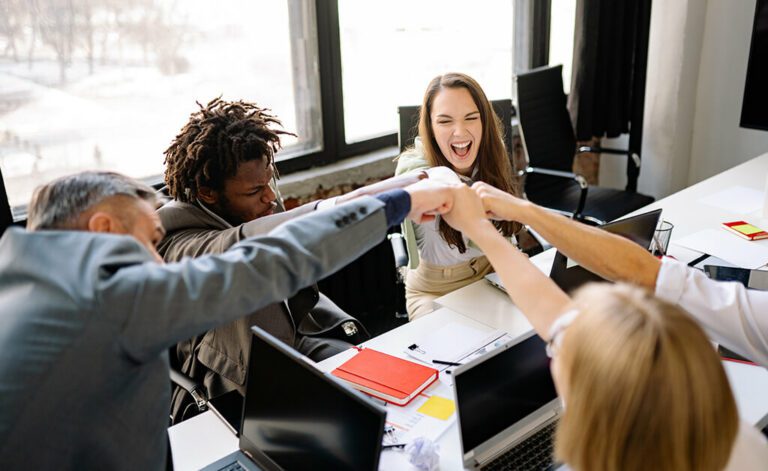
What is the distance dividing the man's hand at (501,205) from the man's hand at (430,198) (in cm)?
9

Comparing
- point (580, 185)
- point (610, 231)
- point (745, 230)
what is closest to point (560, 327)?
point (610, 231)

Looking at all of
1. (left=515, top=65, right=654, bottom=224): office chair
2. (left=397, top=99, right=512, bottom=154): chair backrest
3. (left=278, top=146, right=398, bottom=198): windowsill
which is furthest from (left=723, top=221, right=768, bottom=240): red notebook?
(left=278, top=146, right=398, bottom=198): windowsill

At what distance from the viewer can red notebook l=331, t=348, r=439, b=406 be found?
164cm

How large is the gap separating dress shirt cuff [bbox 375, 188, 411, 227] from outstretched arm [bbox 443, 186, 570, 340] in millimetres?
207

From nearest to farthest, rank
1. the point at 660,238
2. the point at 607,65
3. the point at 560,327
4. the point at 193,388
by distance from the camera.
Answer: the point at 560,327, the point at 193,388, the point at 660,238, the point at 607,65

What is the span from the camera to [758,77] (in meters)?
3.41

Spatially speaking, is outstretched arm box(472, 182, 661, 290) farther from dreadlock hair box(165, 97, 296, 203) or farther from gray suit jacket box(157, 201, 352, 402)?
dreadlock hair box(165, 97, 296, 203)

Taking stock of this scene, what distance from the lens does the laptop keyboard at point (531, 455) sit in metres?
1.40

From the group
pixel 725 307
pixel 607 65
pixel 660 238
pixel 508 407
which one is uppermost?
pixel 607 65

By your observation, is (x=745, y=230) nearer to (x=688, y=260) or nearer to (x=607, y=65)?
(x=688, y=260)

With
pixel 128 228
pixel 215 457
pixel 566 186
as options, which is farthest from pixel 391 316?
pixel 128 228

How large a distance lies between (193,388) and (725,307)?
134cm

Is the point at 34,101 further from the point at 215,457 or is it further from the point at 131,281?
the point at 131,281

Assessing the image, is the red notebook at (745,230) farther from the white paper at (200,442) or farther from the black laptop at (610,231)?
the white paper at (200,442)
